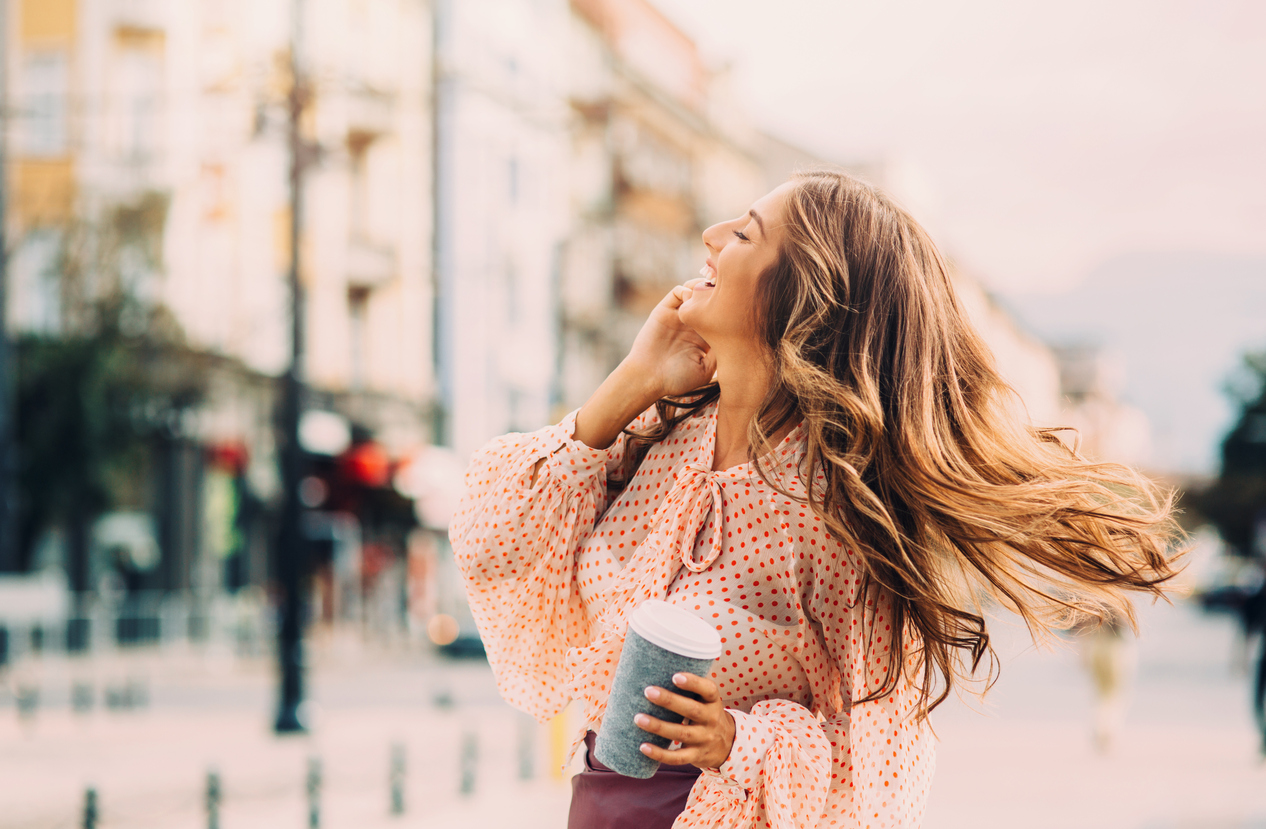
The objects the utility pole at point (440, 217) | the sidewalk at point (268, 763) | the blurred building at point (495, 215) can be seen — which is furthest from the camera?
the blurred building at point (495, 215)

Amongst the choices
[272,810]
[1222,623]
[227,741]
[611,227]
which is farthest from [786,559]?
[1222,623]

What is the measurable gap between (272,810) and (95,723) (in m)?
5.99

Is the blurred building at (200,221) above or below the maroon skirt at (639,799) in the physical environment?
above

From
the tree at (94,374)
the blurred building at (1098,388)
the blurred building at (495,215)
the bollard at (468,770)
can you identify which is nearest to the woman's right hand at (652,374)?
the bollard at (468,770)

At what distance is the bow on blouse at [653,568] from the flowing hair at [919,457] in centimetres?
14

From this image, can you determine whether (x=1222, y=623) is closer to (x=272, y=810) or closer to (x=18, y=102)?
(x=18, y=102)

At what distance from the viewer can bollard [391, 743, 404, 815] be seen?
8.63m

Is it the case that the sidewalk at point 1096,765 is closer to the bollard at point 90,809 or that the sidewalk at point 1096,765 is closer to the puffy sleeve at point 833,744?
the puffy sleeve at point 833,744

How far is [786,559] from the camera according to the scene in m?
2.26

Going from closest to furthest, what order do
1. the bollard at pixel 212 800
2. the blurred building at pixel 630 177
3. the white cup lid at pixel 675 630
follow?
the white cup lid at pixel 675 630 → the bollard at pixel 212 800 → the blurred building at pixel 630 177

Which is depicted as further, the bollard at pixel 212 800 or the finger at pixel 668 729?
the bollard at pixel 212 800

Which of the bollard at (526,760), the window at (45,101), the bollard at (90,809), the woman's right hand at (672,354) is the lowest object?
the bollard at (526,760)

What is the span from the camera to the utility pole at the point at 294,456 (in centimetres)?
1262

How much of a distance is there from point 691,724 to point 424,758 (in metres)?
10.2
